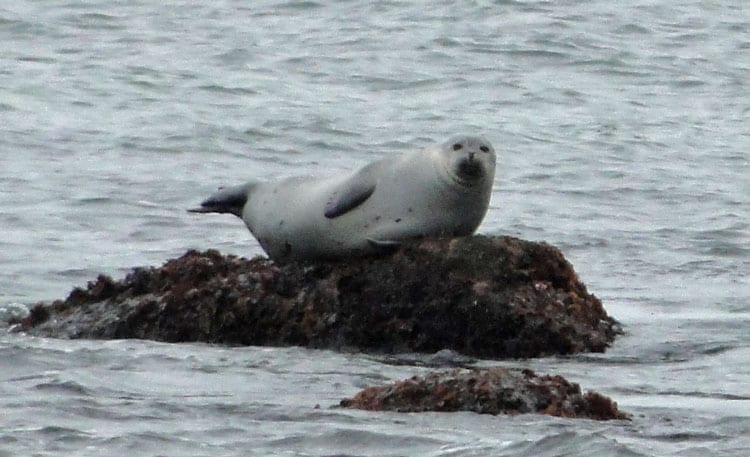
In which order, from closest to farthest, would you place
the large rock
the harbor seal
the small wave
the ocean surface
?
the ocean surface
the small wave
the large rock
the harbor seal

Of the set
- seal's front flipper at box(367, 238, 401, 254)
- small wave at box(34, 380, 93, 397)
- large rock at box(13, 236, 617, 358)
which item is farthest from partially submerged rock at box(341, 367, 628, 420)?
seal's front flipper at box(367, 238, 401, 254)

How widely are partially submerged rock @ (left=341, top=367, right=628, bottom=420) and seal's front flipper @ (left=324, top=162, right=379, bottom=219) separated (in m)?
2.00

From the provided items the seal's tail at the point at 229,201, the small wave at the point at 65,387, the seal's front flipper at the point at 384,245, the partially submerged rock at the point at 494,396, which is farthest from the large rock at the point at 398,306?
the partially submerged rock at the point at 494,396

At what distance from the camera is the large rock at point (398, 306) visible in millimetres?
7984

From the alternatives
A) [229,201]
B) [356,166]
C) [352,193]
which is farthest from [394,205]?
[356,166]

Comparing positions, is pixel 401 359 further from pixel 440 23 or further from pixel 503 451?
pixel 440 23

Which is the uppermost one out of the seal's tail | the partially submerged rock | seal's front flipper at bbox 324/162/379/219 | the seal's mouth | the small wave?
the seal's mouth

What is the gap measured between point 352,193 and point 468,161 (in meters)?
0.57

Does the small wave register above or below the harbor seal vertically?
below

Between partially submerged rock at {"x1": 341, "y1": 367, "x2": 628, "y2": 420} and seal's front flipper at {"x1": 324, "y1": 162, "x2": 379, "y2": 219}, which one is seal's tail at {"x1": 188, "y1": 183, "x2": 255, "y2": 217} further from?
partially submerged rock at {"x1": 341, "y1": 367, "x2": 628, "y2": 420}

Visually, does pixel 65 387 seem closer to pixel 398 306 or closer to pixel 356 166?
pixel 398 306

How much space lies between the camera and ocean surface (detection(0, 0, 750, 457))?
251 inches

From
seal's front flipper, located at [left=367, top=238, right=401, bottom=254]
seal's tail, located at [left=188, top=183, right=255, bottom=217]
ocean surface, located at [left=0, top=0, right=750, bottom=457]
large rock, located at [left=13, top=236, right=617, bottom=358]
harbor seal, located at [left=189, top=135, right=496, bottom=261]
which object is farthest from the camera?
seal's tail, located at [left=188, top=183, right=255, bottom=217]

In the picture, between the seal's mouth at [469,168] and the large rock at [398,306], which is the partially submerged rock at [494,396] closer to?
the large rock at [398,306]
